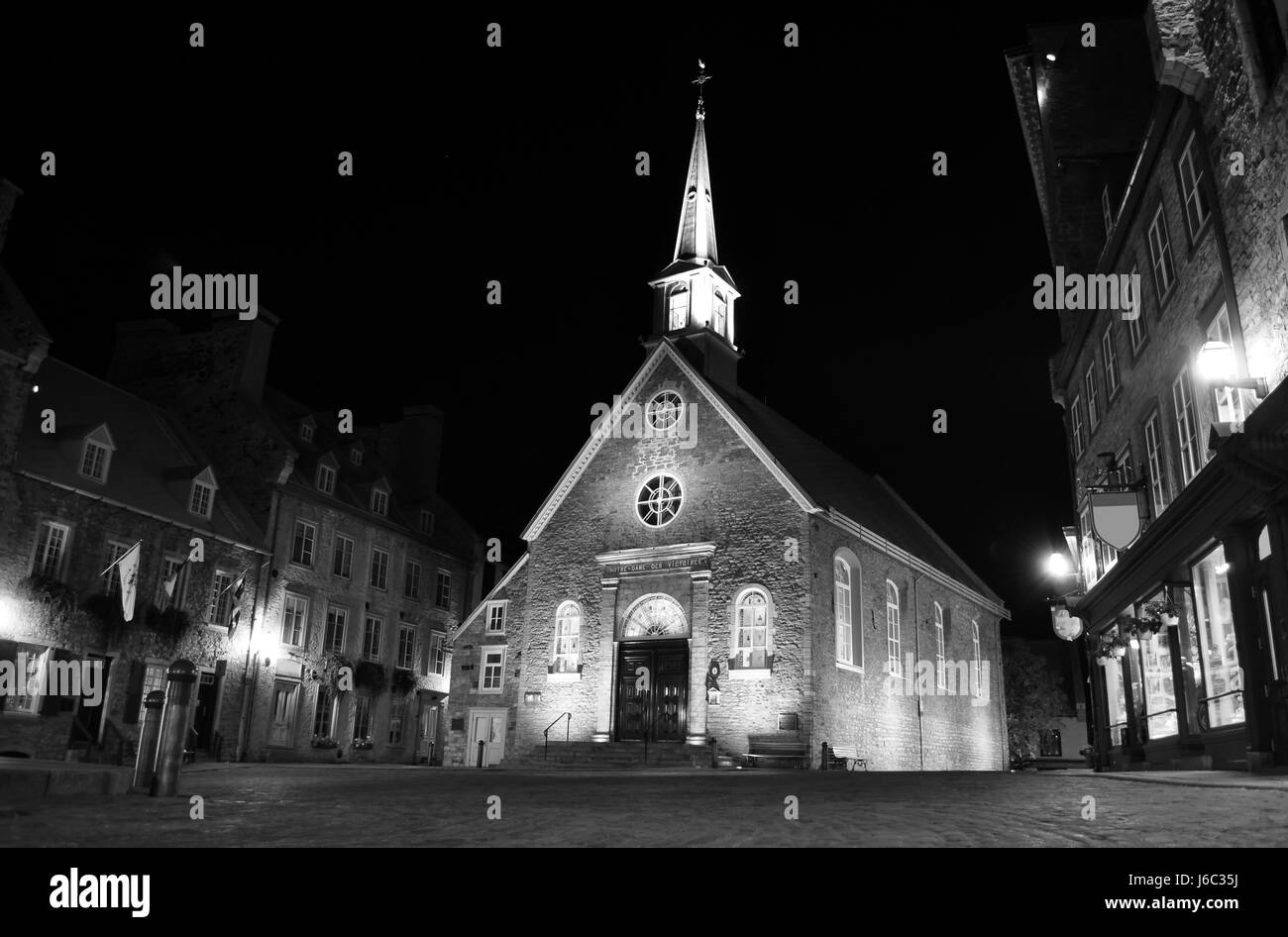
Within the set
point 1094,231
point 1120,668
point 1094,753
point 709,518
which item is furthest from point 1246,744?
point 709,518

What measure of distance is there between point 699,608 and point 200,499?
53.9ft

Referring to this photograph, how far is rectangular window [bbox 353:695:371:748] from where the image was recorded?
34.8m

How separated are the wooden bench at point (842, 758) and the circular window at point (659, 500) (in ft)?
26.1

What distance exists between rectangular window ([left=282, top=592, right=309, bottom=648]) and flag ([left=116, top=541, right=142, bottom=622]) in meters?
6.71

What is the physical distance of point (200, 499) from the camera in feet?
101

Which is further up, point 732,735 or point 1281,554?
point 1281,554

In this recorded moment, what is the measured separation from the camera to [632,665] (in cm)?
2802

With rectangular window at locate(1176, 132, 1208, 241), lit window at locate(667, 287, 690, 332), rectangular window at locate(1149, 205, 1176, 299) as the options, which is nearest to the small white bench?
rectangular window at locate(1149, 205, 1176, 299)

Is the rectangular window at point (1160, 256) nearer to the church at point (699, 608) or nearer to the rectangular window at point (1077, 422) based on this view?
the rectangular window at point (1077, 422)

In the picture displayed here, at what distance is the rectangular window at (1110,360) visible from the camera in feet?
63.1

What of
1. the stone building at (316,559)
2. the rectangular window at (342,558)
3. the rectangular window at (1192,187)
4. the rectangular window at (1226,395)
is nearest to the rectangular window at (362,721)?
the stone building at (316,559)

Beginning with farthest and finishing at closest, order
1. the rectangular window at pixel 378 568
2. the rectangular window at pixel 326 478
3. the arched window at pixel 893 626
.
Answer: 1. the rectangular window at pixel 378 568
2. the rectangular window at pixel 326 478
3. the arched window at pixel 893 626
